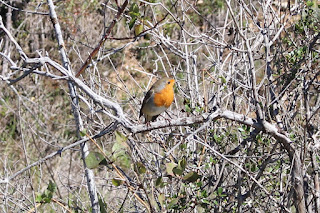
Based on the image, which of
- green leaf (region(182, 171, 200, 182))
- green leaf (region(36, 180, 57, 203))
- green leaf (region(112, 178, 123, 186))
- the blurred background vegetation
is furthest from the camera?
→ the blurred background vegetation

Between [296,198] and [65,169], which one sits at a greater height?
[296,198]

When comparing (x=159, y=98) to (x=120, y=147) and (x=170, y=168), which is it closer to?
(x=170, y=168)

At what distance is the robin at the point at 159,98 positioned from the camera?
3.98 m

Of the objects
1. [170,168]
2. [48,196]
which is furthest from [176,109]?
[170,168]

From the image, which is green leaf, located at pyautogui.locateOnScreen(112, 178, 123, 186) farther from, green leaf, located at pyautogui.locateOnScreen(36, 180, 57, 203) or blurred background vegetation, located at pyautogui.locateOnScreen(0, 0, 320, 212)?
green leaf, located at pyautogui.locateOnScreen(36, 180, 57, 203)

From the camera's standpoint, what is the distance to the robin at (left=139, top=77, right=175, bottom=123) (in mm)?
3977

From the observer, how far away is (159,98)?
4023 millimetres

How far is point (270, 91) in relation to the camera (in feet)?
9.67

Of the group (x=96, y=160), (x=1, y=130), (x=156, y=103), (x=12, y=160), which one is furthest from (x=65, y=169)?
(x=96, y=160)

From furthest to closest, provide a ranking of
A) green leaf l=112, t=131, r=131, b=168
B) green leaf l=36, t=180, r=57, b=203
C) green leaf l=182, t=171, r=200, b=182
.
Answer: green leaf l=36, t=180, r=57, b=203 < green leaf l=182, t=171, r=200, b=182 < green leaf l=112, t=131, r=131, b=168

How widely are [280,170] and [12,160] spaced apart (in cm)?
457

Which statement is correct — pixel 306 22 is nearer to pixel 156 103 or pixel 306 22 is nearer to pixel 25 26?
pixel 156 103

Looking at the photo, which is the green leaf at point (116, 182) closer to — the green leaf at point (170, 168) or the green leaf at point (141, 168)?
the green leaf at point (141, 168)

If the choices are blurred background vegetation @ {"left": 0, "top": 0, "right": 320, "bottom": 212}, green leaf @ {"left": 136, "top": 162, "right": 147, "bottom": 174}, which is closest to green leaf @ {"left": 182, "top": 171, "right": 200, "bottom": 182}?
blurred background vegetation @ {"left": 0, "top": 0, "right": 320, "bottom": 212}
